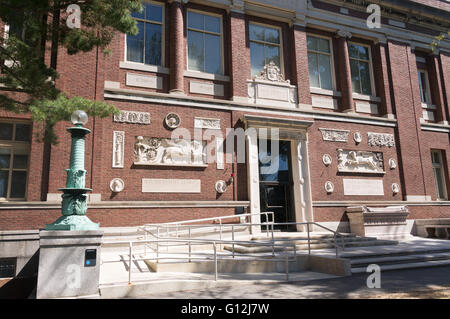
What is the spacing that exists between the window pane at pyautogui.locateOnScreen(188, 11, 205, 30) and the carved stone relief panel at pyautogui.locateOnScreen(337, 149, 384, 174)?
27.2 ft

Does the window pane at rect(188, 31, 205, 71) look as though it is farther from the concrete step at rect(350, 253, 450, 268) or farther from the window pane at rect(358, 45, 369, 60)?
the concrete step at rect(350, 253, 450, 268)

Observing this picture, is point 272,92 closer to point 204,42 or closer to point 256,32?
point 256,32

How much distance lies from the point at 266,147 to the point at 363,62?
25.6 feet

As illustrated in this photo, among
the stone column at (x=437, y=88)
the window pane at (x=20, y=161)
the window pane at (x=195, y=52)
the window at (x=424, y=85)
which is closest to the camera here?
the window pane at (x=20, y=161)

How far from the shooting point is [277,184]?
14.8 meters

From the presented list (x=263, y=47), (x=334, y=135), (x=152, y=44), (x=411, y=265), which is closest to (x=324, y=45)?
(x=263, y=47)

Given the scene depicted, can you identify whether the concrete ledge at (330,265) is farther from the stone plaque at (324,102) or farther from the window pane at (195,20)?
the window pane at (195,20)

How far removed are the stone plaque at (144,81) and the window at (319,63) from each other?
734 cm

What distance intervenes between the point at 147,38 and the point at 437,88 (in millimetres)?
15888

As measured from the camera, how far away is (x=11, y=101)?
8.19 meters

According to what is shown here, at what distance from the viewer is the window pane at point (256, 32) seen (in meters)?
15.7

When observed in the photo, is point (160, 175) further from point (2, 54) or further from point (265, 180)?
point (2, 54)

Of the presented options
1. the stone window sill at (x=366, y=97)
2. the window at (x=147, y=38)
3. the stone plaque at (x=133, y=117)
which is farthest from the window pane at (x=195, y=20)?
the stone window sill at (x=366, y=97)
